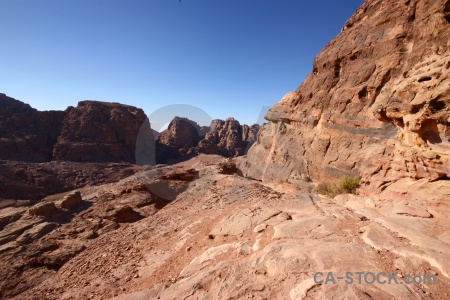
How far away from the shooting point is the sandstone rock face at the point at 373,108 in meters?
6.67

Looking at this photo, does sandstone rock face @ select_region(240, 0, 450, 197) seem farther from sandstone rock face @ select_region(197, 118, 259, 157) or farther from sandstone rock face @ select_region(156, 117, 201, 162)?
sandstone rock face @ select_region(156, 117, 201, 162)

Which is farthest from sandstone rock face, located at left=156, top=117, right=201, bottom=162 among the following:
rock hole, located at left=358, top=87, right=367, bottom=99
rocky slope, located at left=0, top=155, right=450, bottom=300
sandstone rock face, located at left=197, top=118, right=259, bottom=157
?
rock hole, located at left=358, top=87, right=367, bottom=99

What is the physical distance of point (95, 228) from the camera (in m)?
10.5

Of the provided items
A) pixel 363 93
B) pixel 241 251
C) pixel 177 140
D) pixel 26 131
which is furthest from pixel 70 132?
pixel 241 251

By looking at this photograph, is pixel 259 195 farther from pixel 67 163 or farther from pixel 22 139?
pixel 22 139

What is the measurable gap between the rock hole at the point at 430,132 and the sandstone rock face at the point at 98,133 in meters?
50.1

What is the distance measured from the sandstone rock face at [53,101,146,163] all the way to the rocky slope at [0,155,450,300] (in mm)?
38482

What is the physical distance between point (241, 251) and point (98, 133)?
52.4m

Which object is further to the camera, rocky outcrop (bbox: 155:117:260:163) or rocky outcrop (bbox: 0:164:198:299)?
rocky outcrop (bbox: 155:117:260:163)

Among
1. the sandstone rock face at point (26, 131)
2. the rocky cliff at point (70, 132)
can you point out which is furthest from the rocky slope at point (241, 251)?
the sandstone rock face at point (26, 131)

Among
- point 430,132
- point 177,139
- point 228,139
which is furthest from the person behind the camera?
point 177,139

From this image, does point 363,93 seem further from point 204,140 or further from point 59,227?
point 204,140

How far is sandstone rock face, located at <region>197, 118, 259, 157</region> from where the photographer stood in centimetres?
6134

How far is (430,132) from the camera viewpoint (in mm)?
6703
